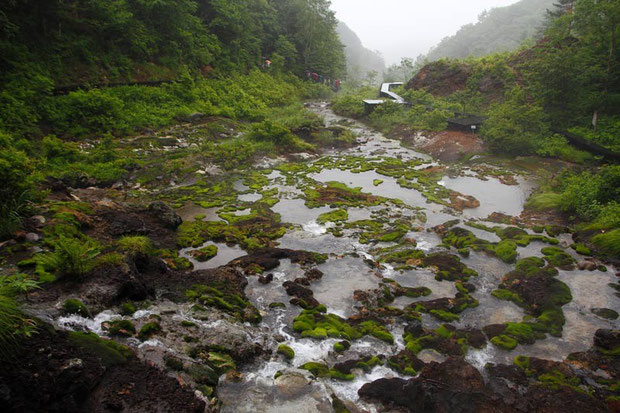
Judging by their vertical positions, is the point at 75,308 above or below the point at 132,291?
above

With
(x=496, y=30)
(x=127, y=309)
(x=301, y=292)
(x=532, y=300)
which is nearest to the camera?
(x=127, y=309)

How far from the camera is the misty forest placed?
6.30m

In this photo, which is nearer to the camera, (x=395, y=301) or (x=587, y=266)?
(x=395, y=301)

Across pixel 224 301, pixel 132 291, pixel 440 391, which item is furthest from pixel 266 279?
pixel 440 391

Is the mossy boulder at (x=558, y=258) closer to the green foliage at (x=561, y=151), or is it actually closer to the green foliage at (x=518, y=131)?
the green foliage at (x=561, y=151)

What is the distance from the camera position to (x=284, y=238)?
526 inches

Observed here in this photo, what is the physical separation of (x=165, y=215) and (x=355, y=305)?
316 inches

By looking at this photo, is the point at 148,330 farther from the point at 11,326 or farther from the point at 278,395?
the point at 278,395

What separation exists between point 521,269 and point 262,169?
1508 cm

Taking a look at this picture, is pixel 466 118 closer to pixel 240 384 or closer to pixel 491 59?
pixel 491 59

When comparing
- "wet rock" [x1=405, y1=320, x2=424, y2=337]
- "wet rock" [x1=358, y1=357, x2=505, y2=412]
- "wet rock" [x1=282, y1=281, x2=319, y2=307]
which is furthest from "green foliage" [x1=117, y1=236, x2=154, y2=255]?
"wet rock" [x1=405, y1=320, x2=424, y2=337]

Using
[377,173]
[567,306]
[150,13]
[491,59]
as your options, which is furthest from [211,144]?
[491,59]

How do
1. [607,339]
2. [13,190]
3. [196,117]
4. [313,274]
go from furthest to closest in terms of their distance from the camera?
[196,117]
[313,274]
[13,190]
[607,339]

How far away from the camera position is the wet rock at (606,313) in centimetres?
862
